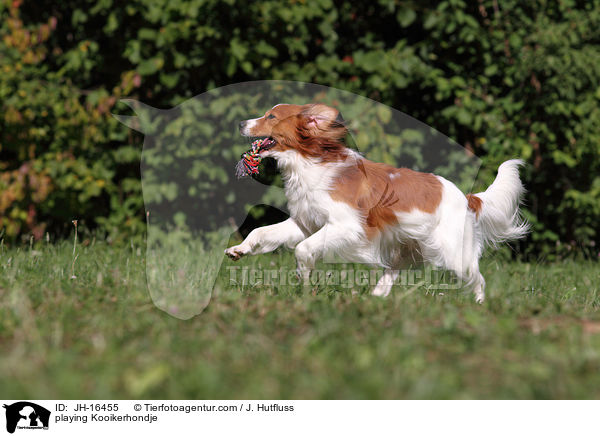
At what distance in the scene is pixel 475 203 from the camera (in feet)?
13.3

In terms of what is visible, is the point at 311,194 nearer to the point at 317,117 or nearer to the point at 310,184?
the point at 310,184

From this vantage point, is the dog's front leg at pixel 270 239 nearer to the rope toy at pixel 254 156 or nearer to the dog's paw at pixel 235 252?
the dog's paw at pixel 235 252

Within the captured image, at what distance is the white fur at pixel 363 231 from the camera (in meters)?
3.65

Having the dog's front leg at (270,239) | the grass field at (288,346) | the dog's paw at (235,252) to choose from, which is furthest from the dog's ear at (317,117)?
the grass field at (288,346)

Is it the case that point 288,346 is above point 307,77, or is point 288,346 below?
below

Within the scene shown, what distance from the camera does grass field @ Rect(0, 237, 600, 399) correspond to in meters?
1.99

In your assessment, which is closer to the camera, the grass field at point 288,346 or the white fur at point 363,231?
the grass field at point 288,346

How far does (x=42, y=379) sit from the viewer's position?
76.9 inches

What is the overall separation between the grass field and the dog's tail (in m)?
0.69
